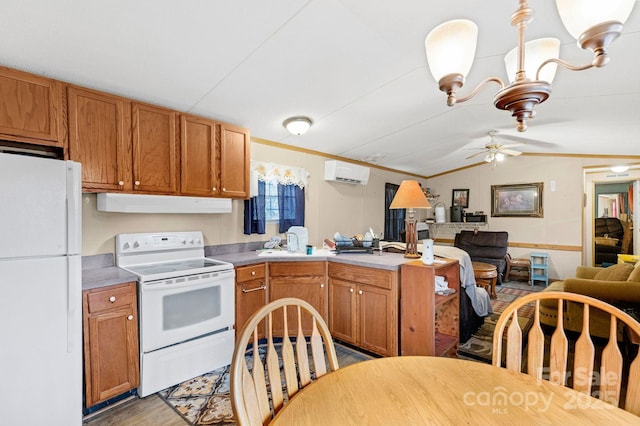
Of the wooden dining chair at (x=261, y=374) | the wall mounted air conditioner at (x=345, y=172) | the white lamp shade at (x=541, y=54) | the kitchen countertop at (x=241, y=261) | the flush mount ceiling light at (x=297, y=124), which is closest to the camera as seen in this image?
the wooden dining chair at (x=261, y=374)

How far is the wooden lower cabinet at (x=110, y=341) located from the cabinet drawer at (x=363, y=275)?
1.61 metres

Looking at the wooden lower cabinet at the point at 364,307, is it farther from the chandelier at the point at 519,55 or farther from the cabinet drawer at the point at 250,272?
the chandelier at the point at 519,55

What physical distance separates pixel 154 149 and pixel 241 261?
3.82 feet

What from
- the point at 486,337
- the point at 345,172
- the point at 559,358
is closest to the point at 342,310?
the point at 486,337

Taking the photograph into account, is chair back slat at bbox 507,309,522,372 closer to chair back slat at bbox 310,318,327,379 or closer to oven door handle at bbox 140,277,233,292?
chair back slat at bbox 310,318,327,379

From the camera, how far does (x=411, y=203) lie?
2.64 metres

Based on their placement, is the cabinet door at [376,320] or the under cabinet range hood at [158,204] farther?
the cabinet door at [376,320]

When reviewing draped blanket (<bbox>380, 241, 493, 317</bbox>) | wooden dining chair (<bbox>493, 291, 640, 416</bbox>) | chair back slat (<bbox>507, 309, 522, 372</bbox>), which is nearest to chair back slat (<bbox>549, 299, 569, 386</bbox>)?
wooden dining chair (<bbox>493, 291, 640, 416</bbox>)

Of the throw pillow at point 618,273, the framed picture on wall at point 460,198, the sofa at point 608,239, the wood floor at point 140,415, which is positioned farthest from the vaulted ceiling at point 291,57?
the sofa at point 608,239

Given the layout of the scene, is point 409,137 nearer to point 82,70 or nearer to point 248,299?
point 248,299

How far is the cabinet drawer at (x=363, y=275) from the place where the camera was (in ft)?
8.11

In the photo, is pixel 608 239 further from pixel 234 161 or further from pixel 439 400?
pixel 439 400

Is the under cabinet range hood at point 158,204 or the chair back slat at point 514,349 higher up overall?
the under cabinet range hood at point 158,204

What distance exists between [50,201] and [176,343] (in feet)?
4.13
